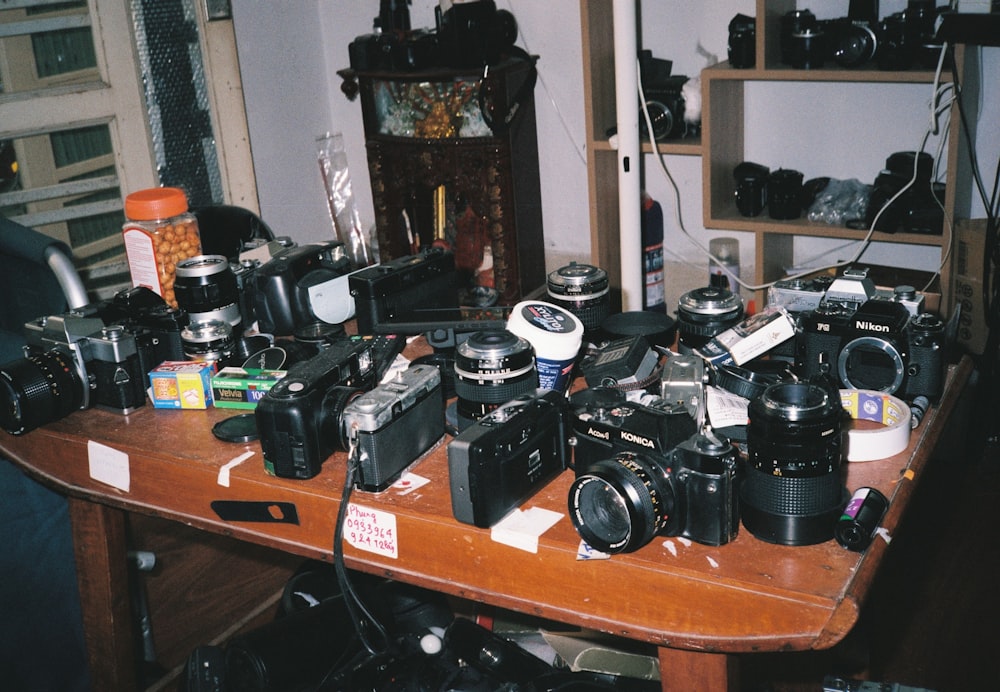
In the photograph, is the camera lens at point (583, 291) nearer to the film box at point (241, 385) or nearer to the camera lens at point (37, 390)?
the film box at point (241, 385)

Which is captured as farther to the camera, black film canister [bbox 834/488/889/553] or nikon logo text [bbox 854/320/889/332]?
nikon logo text [bbox 854/320/889/332]

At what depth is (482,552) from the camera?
Result: 1233 mm

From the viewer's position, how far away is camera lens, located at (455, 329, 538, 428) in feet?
4.42

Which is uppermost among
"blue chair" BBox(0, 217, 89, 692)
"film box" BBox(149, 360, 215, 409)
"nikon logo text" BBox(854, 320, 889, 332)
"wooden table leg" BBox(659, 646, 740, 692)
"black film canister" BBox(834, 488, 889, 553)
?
"nikon logo text" BBox(854, 320, 889, 332)

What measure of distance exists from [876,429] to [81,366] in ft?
4.02

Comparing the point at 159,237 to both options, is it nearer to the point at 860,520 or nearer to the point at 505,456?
the point at 505,456

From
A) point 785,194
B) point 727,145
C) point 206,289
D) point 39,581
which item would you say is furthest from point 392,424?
point 727,145

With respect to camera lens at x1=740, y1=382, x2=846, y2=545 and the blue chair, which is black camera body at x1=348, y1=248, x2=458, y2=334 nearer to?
the blue chair

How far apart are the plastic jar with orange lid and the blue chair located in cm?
14

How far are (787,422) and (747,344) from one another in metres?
0.39

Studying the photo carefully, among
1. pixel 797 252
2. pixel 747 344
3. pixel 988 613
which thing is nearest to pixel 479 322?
pixel 747 344

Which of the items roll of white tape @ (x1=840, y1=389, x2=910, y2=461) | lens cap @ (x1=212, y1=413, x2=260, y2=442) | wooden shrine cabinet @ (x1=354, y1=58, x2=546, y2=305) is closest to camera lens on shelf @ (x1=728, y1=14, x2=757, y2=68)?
wooden shrine cabinet @ (x1=354, y1=58, x2=546, y2=305)

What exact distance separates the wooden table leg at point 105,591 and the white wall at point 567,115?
1909 mm

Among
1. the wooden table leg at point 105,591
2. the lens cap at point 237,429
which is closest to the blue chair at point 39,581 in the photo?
the wooden table leg at point 105,591
